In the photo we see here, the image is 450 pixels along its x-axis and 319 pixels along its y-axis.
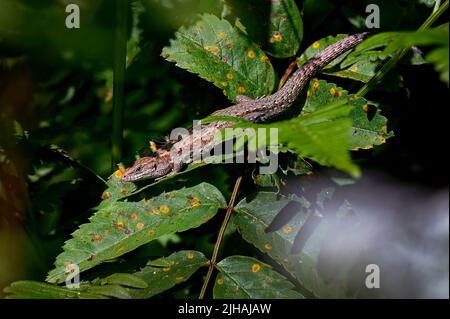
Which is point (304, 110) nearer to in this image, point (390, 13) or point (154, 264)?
point (390, 13)

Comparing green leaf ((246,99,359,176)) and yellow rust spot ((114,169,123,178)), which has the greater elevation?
green leaf ((246,99,359,176))

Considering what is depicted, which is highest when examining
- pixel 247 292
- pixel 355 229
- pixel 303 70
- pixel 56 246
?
pixel 303 70

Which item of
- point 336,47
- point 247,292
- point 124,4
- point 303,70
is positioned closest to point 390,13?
point 336,47

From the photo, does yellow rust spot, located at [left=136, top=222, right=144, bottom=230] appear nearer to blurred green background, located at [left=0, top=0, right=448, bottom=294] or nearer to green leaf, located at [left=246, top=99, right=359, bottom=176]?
blurred green background, located at [left=0, top=0, right=448, bottom=294]

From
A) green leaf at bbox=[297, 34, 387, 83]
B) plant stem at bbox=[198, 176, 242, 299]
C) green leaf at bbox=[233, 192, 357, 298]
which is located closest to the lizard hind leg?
green leaf at bbox=[297, 34, 387, 83]

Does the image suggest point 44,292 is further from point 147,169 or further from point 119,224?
point 147,169

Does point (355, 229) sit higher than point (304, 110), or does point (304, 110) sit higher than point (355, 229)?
point (304, 110)

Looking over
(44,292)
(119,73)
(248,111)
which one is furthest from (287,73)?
(44,292)
